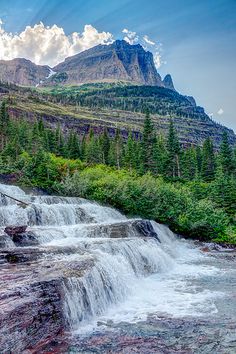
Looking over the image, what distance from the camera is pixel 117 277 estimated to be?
16.7 m

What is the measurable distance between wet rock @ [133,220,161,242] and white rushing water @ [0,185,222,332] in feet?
1.63

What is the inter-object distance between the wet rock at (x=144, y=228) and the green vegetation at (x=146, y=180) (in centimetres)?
733

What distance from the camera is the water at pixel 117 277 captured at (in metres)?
12.7

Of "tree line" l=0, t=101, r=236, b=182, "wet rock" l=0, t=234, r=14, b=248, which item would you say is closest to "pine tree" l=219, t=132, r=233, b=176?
"tree line" l=0, t=101, r=236, b=182

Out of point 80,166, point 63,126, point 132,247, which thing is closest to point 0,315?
point 132,247

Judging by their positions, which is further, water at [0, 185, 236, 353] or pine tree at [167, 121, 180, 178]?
pine tree at [167, 121, 180, 178]

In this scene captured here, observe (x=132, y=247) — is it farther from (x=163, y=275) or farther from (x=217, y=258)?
(x=217, y=258)

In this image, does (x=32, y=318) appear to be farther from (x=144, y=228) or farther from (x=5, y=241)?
(x=144, y=228)

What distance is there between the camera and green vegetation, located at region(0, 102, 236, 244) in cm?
3688

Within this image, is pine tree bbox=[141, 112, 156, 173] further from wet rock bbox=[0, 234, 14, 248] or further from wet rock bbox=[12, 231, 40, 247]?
wet rock bbox=[0, 234, 14, 248]

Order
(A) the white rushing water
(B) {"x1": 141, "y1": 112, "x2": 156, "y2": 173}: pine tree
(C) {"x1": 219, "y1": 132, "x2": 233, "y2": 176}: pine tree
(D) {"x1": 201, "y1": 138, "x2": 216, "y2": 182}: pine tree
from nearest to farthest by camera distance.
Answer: (A) the white rushing water
(C) {"x1": 219, "y1": 132, "x2": 233, "y2": 176}: pine tree
(B) {"x1": 141, "y1": 112, "x2": 156, "y2": 173}: pine tree
(D) {"x1": 201, "y1": 138, "x2": 216, "y2": 182}: pine tree

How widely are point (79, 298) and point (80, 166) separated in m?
46.8

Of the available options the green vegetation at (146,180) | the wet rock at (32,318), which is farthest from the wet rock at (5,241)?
the green vegetation at (146,180)

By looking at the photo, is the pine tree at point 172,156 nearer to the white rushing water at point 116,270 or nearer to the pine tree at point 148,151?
the pine tree at point 148,151
